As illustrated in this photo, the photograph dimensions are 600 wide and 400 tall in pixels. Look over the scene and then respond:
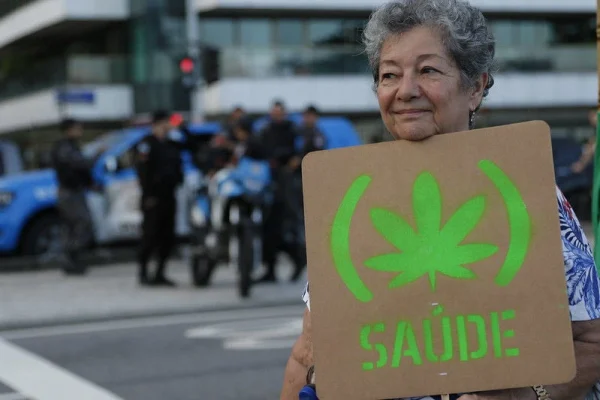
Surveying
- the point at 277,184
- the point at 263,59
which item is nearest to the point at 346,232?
the point at 277,184

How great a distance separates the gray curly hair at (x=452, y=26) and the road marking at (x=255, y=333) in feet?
21.7

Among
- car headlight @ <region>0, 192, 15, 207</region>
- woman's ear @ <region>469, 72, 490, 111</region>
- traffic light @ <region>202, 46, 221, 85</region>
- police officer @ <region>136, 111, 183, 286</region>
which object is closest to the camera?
woman's ear @ <region>469, 72, 490, 111</region>

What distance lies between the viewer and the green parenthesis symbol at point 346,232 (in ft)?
8.06

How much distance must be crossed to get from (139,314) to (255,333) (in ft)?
5.81

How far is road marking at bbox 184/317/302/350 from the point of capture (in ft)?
30.4

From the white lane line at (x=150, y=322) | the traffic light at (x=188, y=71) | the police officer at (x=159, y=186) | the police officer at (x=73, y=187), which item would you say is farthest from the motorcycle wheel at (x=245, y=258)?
the traffic light at (x=188, y=71)

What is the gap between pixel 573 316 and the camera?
8.10ft

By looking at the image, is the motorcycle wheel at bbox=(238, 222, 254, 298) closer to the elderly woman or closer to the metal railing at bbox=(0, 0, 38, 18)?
the elderly woman

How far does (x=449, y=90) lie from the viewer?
2541mm

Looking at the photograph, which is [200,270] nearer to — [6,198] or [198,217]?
[198,217]

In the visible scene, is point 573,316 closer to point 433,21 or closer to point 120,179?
point 433,21

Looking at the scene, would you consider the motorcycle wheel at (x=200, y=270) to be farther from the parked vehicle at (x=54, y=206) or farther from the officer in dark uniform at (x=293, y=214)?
the parked vehicle at (x=54, y=206)

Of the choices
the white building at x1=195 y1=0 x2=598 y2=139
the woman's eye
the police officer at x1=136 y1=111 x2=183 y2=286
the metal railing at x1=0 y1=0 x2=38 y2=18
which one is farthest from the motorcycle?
the metal railing at x1=0 y1=0 x2=38 y2=18

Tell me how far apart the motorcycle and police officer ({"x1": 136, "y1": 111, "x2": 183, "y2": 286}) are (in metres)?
0.56
